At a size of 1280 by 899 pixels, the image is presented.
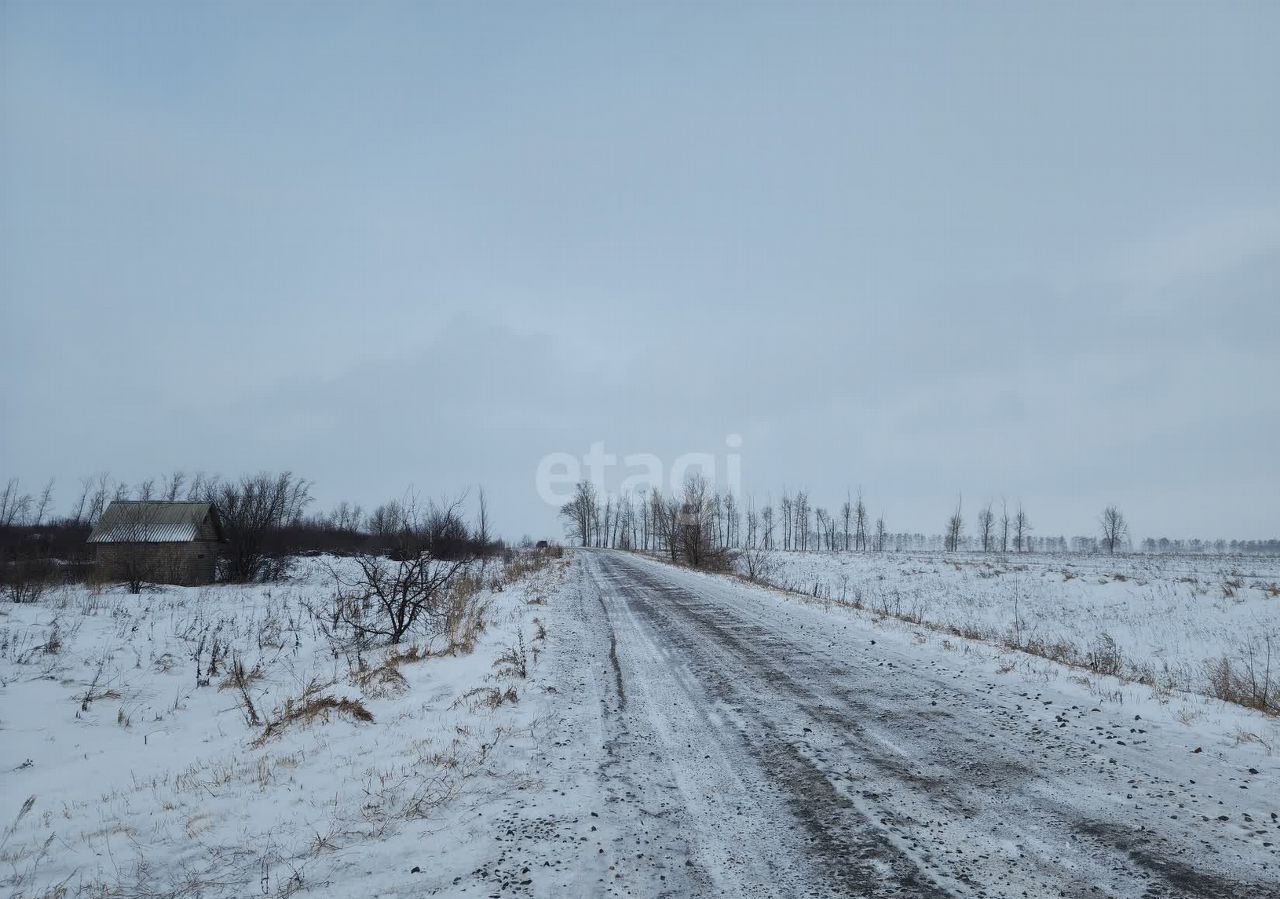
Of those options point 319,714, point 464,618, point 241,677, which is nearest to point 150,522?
point 464,618

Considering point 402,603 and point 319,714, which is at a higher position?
point 402,603

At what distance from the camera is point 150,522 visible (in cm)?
3156

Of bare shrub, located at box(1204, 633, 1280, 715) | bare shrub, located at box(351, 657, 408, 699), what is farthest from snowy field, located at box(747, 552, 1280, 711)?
bare shrub, located at box(351, 657, 408, 699)

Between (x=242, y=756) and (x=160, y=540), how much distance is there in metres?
32.2

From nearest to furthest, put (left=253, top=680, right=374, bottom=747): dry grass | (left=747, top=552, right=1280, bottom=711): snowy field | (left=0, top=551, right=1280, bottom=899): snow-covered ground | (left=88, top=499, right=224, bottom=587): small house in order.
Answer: (left=0, top=551, right=1280, bottom=899): snow-covered ground
(left=253, top=680, right=374, bottom=747): dry grass
(left=747, top=552, right=1280, bottom=711): snowy field
(left=88, top=499, right=224, bottom=587): small house

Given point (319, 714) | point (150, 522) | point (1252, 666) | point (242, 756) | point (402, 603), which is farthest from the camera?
point (150, 522)

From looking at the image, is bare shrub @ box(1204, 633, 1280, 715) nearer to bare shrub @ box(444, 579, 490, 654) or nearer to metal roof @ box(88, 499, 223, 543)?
bare shrub @ box(444, 579, 490, 654)

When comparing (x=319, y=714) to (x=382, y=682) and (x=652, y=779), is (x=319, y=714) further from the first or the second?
(x=652, y=779)

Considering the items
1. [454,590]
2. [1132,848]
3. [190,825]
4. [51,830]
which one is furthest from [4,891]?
[454,590]

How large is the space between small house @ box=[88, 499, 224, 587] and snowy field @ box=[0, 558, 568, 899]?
1786cm

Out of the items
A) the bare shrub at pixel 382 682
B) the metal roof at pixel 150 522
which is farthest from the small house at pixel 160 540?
the bare shrub at pixel 382 682

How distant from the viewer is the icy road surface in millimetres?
3096

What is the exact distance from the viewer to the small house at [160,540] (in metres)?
27.5

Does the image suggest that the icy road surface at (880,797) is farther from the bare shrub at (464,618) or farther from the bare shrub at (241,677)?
the bare shrub at (241,677)
